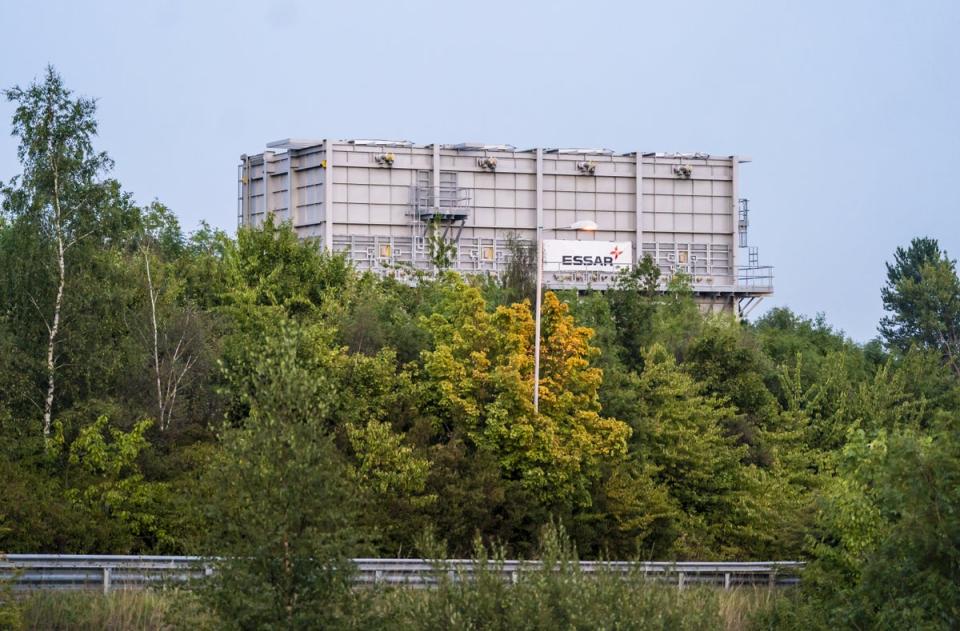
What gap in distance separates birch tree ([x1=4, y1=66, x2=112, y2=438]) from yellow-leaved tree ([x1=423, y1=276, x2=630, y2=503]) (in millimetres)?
9649

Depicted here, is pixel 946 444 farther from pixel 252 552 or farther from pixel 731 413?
pixel 731 413

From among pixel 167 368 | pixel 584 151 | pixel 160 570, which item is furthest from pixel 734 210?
pixel 160 570

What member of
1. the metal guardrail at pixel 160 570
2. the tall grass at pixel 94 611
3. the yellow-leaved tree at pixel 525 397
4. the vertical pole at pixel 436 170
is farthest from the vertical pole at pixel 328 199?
the tall grass at pixel 94 611

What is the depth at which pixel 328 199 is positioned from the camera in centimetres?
8038

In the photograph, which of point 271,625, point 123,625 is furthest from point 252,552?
point 123,625

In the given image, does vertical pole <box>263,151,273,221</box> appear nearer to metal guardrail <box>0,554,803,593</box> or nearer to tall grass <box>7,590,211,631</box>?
metal guardrail <box>0,554,803,593</box>

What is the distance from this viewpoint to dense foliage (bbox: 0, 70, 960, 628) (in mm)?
27750

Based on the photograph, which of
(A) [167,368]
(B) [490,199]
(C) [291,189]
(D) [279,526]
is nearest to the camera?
(D) [279,526]

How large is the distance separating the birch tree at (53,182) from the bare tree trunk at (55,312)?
2 cm

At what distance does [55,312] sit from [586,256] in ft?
149

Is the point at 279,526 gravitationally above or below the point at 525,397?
below

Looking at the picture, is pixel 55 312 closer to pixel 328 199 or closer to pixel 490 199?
pixel 328 199

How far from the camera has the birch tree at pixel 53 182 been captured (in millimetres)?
40844

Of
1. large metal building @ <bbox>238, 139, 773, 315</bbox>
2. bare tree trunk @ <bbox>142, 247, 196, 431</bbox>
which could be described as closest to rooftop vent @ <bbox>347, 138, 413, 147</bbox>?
large metal building @ <bbox>238, 139, 773, 315</bbox>
